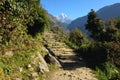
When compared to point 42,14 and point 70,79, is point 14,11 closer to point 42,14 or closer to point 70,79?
point 70,79

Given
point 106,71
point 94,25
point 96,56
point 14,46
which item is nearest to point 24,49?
point 14,46

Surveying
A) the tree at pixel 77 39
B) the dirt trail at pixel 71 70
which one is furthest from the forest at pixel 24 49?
the tree at pixel 77 39

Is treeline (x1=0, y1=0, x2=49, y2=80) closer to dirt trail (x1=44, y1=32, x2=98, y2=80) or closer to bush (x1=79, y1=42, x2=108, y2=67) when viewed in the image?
dirt trail (x1=44, y1=32, x2=98, y2=80)

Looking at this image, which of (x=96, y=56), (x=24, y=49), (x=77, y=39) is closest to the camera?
(x=24, y=49)

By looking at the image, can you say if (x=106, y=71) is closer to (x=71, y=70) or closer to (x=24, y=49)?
(x=71, y=70)

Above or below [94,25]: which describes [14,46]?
below

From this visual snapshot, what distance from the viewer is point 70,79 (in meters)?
17.6

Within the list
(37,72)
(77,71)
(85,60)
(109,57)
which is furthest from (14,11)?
(85,60)

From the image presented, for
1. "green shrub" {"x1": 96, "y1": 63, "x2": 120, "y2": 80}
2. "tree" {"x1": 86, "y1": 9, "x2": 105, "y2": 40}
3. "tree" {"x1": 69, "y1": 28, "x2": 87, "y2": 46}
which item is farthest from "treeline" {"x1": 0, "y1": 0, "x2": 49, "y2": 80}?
"tree" {"x1": 86, "y1": 9, "x2": 105, "y2": 40}

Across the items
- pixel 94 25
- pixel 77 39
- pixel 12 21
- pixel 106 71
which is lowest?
pixel 106 71

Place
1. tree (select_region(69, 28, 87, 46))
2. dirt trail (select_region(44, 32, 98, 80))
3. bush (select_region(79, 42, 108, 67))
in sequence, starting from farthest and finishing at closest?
tree (select_region(69, 28, 87, 46)) → bush (select_region(79, 42, 108, 67)) → dirt trail (select_region(44, 32, 98, 80))

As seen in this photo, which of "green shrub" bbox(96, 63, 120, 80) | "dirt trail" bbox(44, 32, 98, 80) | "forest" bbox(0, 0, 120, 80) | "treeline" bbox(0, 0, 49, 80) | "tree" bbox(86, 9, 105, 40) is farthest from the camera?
"tree" bbox(86, 9, 105, 40)

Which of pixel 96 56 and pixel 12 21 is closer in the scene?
pixel 12 21

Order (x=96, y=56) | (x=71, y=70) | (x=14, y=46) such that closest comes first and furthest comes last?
(x=14, y=46) → (x=71, y=70) → (x=96, y=56)
